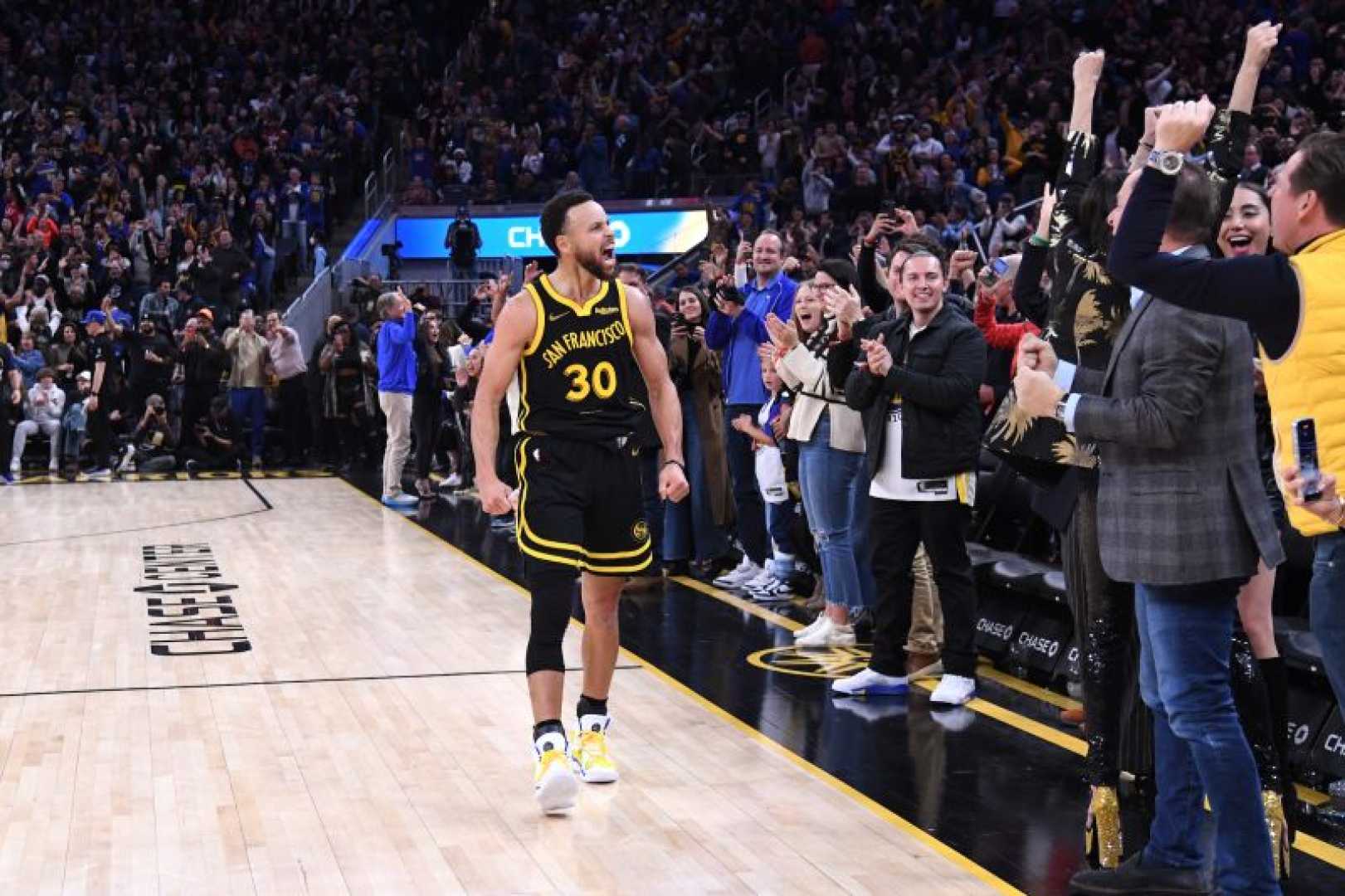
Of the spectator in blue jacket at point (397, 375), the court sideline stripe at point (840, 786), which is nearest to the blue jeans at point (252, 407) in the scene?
the spectator in blue jacket at point (397, 375)

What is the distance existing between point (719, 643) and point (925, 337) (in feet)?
6.80

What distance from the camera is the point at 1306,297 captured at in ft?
10.3

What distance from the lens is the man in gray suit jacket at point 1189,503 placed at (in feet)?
11.9

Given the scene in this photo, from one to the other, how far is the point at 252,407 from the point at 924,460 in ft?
40.2

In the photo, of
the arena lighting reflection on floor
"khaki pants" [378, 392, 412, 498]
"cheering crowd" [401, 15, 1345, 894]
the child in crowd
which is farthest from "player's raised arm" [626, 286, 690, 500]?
"khaki pants" [378, 392, 412, 498]

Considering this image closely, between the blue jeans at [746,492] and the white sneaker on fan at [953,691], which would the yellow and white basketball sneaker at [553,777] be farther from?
the blue jeans at [746,492]

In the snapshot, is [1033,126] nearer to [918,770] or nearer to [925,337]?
[925,337]

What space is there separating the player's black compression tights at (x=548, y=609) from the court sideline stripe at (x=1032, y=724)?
1883mm

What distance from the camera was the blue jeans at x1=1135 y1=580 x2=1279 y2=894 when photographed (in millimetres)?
3596

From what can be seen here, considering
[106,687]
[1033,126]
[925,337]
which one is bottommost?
[106,687]

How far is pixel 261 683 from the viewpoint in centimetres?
688

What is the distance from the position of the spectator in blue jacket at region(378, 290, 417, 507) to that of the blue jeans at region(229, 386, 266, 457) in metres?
3.95

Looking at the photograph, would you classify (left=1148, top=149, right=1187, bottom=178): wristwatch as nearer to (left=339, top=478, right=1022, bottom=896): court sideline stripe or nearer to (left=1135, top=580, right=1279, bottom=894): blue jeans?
(left=1135, top=580, right=1279, bottom=894): blue jeans

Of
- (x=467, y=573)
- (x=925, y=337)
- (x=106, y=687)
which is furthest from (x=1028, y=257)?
(x=467, y=573)
